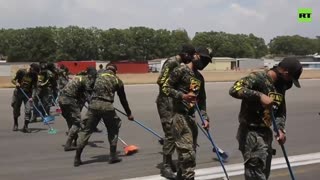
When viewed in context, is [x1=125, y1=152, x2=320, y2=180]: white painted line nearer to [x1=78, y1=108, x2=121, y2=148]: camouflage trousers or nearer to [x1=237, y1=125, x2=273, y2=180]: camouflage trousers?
[x1=78, y1=108, x2=121, y2=148]: camouflage trousers

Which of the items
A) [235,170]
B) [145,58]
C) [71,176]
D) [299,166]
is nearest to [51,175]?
[71,176]

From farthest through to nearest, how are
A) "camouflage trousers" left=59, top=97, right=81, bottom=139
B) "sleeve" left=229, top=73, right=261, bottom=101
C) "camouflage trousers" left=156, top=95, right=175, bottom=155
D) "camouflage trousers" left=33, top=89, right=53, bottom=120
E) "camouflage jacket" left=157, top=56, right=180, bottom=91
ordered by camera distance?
"camouflage trousers" left=33, top=89, right=53, bottom=120
"camouflage trousers" left=59, top=97, right=81, bottom=139
"camouflage trousers" left=156, top=95, right=175, bottom=155
"camouflage jacket" left=157, top=56, right=180, bottom=91
"sleeve" left=229, top=73, right=261, bottom=101

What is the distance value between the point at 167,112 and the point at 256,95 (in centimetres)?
313

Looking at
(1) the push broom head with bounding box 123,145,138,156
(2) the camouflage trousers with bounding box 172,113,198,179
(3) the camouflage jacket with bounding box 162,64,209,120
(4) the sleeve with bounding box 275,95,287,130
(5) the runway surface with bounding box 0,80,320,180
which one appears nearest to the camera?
(4) the sleeve with bounding box 275,95,287,130

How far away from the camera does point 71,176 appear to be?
8.08 meters

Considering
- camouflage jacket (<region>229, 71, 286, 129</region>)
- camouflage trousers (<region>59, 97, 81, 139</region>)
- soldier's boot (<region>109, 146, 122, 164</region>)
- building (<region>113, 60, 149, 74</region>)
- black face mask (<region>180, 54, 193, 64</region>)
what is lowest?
building (<region>113, 60, 149, 74</region>)

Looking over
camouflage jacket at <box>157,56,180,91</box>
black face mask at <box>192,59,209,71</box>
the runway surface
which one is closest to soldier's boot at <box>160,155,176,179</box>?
the runway surface

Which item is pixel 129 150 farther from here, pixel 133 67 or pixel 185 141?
pixel 133 67

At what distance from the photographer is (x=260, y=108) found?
5297mm

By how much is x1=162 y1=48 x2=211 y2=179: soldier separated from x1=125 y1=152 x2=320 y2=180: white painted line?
1.33m

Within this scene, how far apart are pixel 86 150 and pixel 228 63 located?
347ft

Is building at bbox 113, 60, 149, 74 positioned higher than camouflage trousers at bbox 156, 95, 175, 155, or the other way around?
camouflage trousers at bbox 156, 95, 175, 155

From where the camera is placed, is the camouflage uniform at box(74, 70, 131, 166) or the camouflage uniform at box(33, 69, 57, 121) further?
the camouflage uniform at box(33, 69, 57, 121)

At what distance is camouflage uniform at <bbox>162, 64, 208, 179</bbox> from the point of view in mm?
6359
